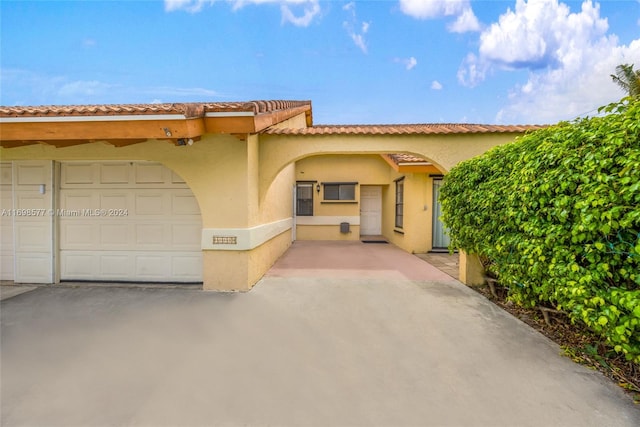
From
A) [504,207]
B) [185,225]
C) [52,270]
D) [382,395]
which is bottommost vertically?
[382,395]

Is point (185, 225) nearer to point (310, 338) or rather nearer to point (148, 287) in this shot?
point (148, 287)

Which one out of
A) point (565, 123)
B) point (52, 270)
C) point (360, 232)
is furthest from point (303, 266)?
point (360, 232)

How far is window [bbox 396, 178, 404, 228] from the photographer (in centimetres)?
1192

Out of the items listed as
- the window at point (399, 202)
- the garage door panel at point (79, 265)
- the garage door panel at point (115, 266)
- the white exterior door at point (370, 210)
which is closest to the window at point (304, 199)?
the white exterior door at point (370, 210)

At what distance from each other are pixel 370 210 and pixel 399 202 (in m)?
2.95

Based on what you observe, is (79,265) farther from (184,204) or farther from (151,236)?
(184,204)

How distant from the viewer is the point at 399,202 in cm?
1238

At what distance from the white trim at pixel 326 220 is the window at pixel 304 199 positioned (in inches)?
10.5

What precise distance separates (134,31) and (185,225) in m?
10.7

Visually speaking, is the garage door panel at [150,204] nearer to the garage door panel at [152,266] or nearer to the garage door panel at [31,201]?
the garage door panel at [152,266]

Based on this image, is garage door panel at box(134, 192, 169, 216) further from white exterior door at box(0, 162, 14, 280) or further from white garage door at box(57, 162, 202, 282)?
white exterior door at box(0, 162, 14, 280)

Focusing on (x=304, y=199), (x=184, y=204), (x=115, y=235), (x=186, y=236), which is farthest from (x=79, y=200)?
(x=304, y=199)

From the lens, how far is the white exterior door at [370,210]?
49.5 ft

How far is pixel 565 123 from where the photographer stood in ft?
12.5
